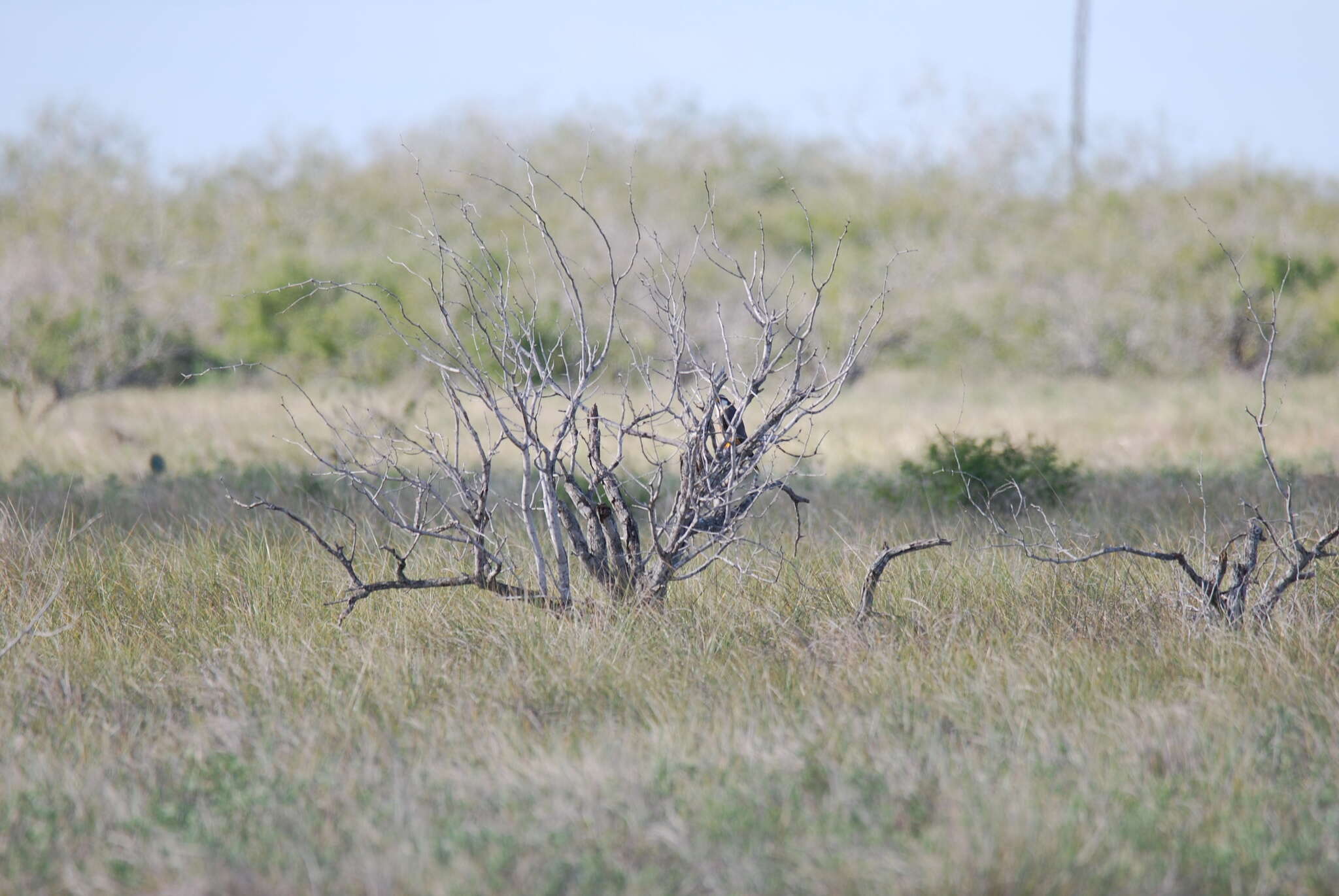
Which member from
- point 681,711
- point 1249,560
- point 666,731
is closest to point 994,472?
point 1249,560

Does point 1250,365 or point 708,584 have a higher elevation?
point 708,584

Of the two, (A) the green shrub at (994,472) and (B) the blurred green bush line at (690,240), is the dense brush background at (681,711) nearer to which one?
(A) the green shrub at (994,472)

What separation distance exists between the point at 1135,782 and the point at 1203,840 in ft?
0.76

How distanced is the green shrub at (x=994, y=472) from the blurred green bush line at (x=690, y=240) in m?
4.64

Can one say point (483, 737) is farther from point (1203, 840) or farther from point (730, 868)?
point (1203, 840)

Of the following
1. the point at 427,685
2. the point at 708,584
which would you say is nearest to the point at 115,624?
the point at 427,685

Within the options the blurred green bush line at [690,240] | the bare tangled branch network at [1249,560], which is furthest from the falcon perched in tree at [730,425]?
the blurred green bush line at [690,240]

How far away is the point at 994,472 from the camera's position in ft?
20.0

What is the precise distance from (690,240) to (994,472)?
1537cm

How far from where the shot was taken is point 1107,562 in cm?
415

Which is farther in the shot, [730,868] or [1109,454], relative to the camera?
[1109,454]

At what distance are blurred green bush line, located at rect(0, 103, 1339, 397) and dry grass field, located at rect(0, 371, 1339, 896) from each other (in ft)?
24.0

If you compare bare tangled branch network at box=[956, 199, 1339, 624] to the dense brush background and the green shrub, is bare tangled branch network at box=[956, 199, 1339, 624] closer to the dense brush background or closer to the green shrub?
the dense brush background

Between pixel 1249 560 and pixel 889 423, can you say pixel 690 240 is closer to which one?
pixel 889 423
